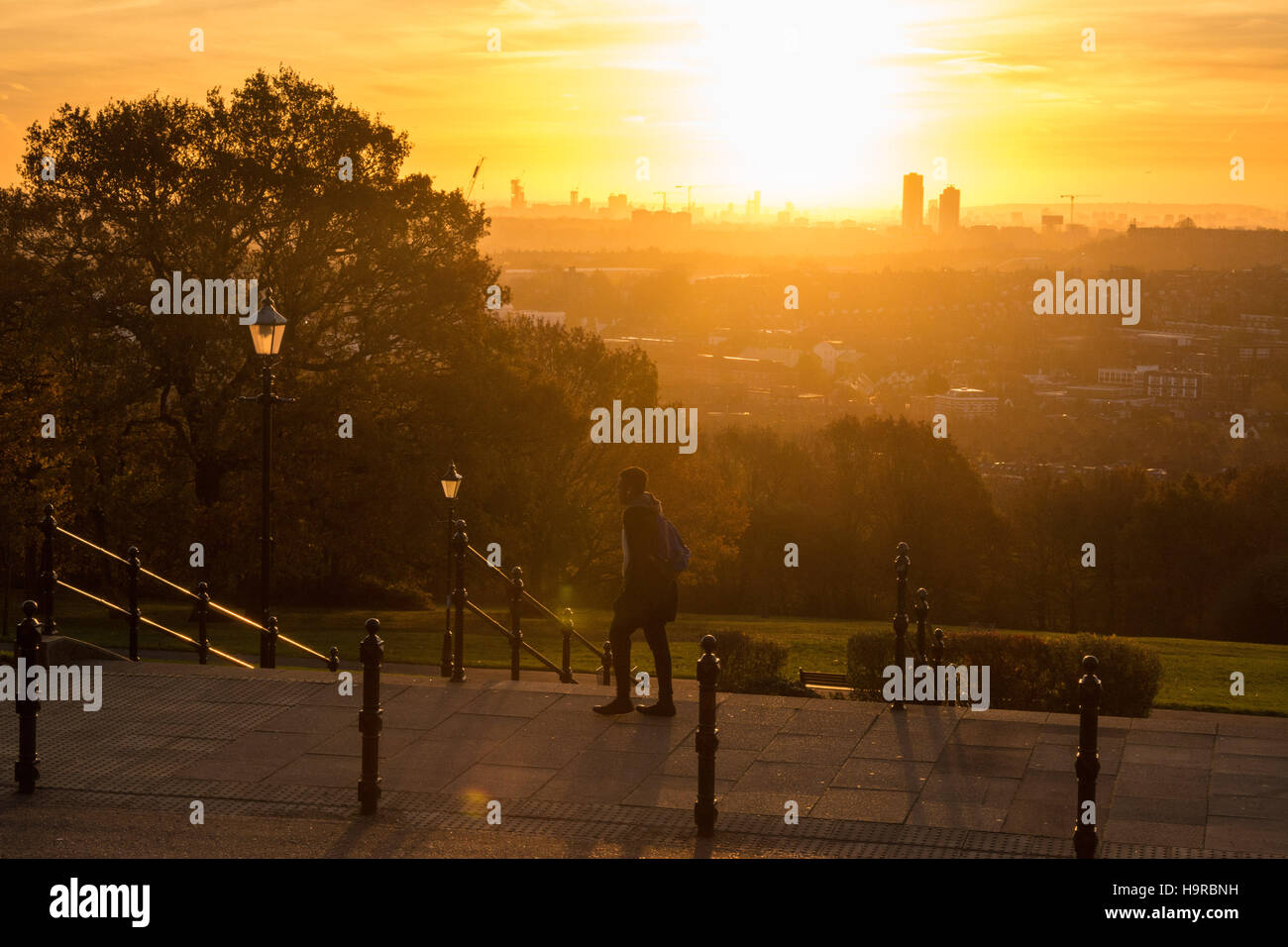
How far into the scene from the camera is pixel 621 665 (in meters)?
10.5

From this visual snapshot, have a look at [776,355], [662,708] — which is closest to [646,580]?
[662,708]

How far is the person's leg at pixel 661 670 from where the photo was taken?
10.4 m

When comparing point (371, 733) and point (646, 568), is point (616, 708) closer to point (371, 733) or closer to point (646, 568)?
point (646, 568)

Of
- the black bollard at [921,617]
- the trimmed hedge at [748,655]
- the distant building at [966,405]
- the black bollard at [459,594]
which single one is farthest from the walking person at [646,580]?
the distant building at [966,405]

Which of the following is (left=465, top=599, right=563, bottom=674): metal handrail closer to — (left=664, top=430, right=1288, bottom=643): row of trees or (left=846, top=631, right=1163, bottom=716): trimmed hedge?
(left=846, top=631, right=1163, bottom=716): trimmed hedge

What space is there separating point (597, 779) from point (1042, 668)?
889 cm

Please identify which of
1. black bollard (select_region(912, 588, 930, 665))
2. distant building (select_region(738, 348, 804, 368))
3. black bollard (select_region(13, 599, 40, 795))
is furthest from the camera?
distant building (select_region(738, 348, 804, 368))

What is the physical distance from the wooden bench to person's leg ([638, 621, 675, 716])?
30.4ft

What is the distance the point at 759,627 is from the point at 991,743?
2220 centimetres

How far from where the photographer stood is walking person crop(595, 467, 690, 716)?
10.2m

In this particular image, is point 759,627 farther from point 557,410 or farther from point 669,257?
point 669,257

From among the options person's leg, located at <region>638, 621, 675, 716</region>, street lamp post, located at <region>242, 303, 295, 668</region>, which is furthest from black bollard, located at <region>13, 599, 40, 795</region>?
street lamp post, located at <region>242, 303, 295, 668</region>

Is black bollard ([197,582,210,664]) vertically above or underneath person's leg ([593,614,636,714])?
underneath
